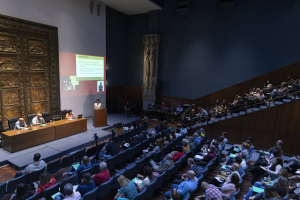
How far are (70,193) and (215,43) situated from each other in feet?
35.2

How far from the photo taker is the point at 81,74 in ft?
34.5

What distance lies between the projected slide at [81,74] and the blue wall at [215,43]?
11.1 ft

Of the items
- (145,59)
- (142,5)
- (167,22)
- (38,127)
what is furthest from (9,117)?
(167,22)

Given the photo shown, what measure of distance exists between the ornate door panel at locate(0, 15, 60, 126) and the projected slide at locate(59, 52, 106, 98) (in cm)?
42

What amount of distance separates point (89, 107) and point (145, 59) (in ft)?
16.3

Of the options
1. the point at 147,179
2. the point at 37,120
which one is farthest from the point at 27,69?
the point at 147,179

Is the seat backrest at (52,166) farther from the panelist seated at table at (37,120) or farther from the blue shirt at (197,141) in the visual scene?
the blue shirt at (197,141)

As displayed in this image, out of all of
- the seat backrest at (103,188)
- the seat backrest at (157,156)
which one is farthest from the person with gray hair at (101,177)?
the seat backrest at (157,156)

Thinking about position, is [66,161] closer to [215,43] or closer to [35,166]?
[35,166]

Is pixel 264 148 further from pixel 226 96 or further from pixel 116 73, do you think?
pixel 116 73

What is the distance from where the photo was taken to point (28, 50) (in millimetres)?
8133

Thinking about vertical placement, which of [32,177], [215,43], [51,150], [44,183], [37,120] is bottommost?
[51,150]

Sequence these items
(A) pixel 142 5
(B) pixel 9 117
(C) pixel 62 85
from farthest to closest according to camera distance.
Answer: (A) pixel 142 5, (C) pixel 62 85, (B) pixel 9 117

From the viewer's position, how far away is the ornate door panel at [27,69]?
7508mm
